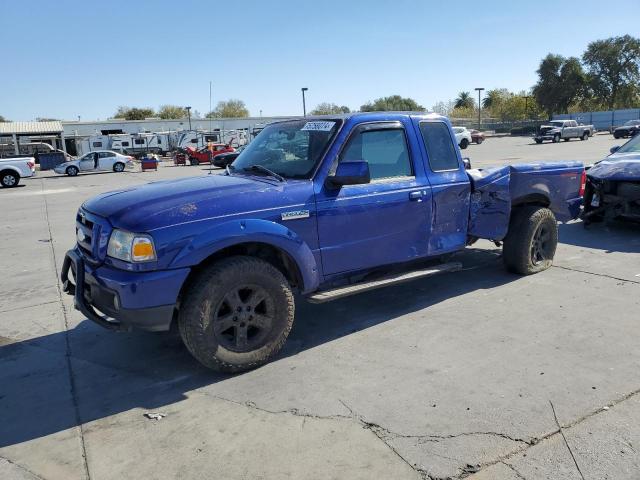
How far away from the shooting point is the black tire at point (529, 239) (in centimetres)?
597

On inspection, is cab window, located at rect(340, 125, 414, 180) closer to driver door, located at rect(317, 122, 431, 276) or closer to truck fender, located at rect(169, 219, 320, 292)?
driver door, located at rect(317, 122, 431, 276)

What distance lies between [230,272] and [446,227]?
2388mm

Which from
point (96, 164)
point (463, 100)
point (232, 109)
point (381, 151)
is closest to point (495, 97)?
point (463, 100)

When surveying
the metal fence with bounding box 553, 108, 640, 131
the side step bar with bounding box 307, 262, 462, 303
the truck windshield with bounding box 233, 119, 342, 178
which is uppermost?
the metal fence with bounding box 553, 108, 640, 131

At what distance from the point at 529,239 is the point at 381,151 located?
2287 mm

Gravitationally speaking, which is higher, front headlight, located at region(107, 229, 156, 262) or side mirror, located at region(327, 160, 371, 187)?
side mirror, located at region(327, 160, 371, 187)

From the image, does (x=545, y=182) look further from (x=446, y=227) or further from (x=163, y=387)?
(x=163, y=387)

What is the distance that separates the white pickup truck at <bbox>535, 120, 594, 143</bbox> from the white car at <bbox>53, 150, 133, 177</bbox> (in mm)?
31354

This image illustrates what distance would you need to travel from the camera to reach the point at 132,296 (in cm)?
351

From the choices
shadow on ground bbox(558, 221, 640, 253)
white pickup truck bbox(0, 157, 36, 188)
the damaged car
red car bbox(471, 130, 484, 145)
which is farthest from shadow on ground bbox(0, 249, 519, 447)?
red car bbox(471, 130, 484, 145)

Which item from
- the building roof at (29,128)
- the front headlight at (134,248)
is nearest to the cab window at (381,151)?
the front headlight at (134,248)

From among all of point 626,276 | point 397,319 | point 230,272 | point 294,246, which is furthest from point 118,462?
point 626,276

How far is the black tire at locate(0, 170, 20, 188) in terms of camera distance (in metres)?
24.7

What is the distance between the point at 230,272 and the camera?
148 inches
